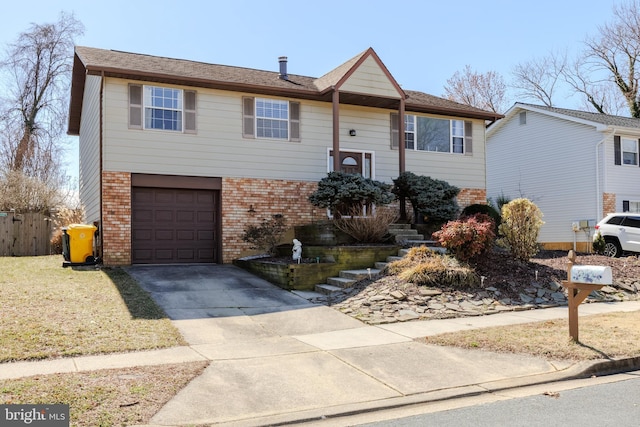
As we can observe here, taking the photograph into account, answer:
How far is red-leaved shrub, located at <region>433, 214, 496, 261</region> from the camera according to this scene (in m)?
11.4

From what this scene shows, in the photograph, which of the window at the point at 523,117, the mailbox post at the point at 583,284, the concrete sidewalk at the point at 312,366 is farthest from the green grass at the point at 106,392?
the window at the point at 523,117

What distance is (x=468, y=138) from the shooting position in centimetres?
1955

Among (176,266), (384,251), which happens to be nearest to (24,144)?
(176,266)

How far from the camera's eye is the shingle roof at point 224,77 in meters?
14.4

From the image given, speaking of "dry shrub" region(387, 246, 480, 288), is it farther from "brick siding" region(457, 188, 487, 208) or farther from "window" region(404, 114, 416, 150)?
"brick siding" region(457, 188, 487, 208)

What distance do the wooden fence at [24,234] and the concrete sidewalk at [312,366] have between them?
45.6 feet

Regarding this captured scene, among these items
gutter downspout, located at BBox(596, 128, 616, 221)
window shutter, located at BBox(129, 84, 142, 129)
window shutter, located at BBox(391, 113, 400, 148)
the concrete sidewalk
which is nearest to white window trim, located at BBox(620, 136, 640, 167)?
gutter downspout, located at BBox(596, 128, 616, 221)

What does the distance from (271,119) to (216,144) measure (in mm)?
1961

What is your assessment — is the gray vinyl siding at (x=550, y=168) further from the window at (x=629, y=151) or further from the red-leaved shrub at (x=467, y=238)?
the red-leaved shrub at (x=467, y=238)

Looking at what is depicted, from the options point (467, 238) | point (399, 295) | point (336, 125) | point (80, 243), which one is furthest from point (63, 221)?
point (467, 238)

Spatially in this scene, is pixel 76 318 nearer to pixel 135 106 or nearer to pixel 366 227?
pixel 366 227

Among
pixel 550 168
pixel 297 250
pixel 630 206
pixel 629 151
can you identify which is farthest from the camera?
pixel 550 168

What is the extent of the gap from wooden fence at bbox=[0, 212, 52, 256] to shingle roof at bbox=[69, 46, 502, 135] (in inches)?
216

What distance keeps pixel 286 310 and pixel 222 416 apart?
510 centimetres
